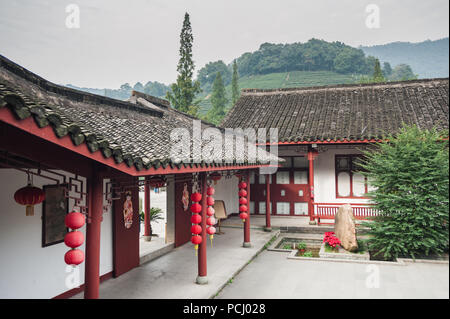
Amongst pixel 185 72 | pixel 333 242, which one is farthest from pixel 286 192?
pixel 185 72

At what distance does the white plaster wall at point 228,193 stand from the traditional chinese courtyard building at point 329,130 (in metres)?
0.84

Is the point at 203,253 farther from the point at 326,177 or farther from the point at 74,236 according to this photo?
the point at 326,177

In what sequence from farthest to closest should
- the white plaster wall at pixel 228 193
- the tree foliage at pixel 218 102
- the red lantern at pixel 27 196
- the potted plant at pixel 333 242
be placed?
the tree foliage at pixel 218 102
the white plaster wall at pixel 228 193
the potted plant at pixel 333 242
the red lantern at pixel 27 196

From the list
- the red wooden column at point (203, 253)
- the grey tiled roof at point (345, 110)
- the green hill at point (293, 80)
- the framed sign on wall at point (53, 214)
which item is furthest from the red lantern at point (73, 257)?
the green hill at point (293, 80)

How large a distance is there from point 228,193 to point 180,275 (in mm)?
6862

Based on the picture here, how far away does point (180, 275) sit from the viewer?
6.93 m

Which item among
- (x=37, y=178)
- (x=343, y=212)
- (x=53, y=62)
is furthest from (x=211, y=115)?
(x=37, y=178)

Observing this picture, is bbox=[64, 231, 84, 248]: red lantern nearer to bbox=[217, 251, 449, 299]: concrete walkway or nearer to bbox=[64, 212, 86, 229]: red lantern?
bbox=[64, 212, 86, 229]: red lantern

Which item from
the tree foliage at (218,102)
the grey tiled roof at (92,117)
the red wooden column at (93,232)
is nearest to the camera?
the grey tiled roof at (92,117)

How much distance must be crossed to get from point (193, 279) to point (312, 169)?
6.58 metres

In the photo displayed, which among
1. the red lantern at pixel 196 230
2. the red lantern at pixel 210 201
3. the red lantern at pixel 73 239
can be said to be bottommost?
the red lantern at pixel 196 230

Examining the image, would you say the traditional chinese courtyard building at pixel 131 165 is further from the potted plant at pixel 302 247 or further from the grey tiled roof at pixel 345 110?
the potted plant at pixel 302 247

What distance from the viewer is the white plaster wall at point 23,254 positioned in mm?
4656
